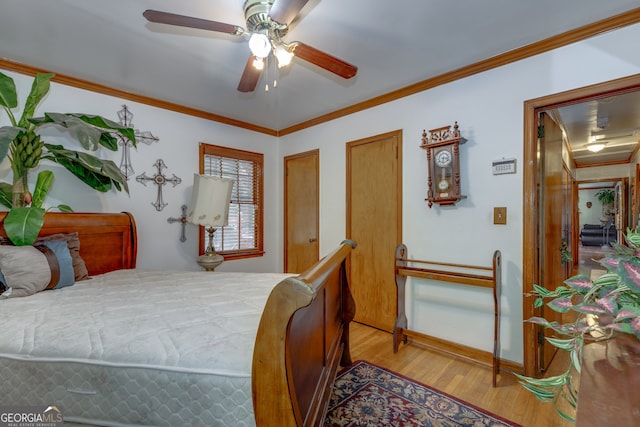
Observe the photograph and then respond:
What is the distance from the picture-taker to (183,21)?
1447mm

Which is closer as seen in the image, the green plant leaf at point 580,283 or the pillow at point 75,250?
the green plant leaf at point 580,283

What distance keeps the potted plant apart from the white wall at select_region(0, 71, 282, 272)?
132 inches

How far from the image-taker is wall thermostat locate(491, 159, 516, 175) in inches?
86.2

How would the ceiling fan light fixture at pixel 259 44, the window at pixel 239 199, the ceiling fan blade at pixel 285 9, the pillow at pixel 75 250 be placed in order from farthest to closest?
the window at pixel 239 199
the pillow at pixel 75 250
the ceiling fan light fixture at pixel 259 44
the ceiling fan blade at pixel 285 9

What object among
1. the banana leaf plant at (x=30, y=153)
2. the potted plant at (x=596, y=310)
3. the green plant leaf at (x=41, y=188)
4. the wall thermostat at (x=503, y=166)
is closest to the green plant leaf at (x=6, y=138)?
the banana leaf plant at (x=30, y=153)

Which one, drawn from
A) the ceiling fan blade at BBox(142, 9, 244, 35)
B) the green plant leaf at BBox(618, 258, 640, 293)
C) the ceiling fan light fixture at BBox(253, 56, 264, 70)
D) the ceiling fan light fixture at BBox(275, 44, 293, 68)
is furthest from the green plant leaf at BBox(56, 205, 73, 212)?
the green plant leaf at BBox(618, 258, 640, 293)

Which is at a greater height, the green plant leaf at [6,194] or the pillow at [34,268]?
the green plant leaf at [6,194]

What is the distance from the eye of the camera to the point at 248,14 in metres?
1.59

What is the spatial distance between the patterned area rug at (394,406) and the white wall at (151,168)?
226 centimetres

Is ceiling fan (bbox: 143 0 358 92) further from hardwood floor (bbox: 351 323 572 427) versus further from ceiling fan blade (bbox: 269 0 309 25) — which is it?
hardwood floor (bbox: 351 323 572 427)

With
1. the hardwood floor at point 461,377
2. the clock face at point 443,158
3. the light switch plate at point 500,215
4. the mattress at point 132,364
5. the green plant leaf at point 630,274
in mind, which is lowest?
the hardwood floor at point 461,377

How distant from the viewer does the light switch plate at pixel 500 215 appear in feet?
7.30

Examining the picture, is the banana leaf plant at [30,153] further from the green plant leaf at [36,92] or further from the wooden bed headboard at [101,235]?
the wooden bed headboard at [101,235]

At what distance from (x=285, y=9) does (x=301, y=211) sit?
8.96 feet
